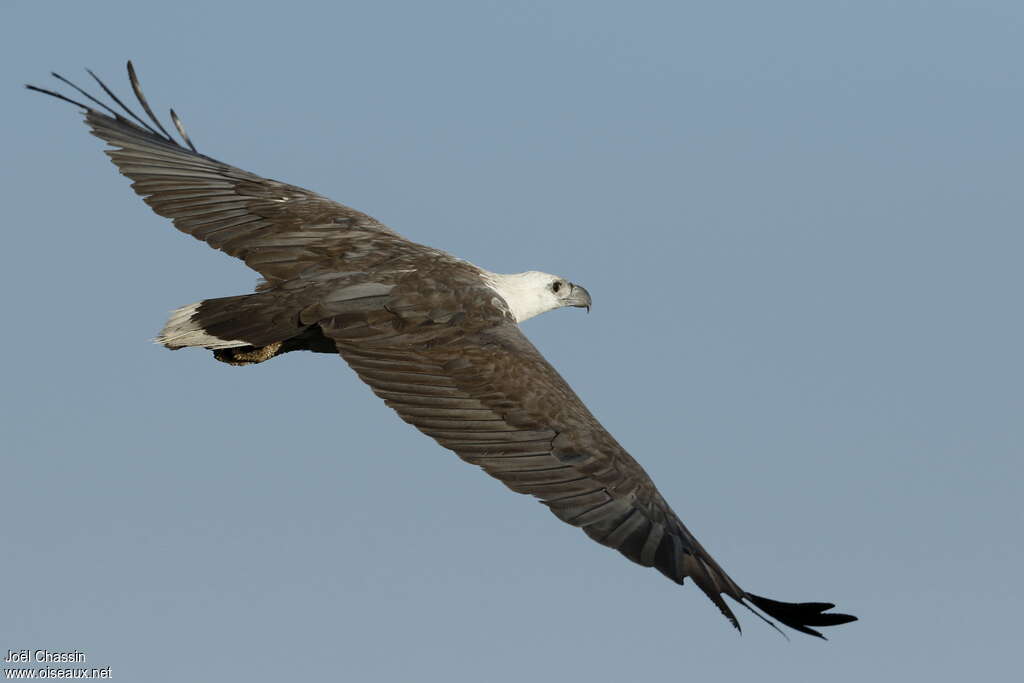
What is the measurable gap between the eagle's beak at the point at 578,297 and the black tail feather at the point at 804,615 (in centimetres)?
439

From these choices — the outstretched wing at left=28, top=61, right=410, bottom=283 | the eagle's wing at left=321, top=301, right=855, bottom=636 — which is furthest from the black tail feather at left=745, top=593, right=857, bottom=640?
the outstretched wing at left=28, top=61, right=410, bottom=283

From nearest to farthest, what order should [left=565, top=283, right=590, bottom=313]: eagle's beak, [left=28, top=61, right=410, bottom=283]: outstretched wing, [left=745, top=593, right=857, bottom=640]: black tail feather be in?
[left=745, top=593, right=857, bottom=640]: black tail feather < [left=28, top=61, right=410, bottom=283]: outstretched wing < [left=565, top=283, right=590, bottom=313]: eagle's beak

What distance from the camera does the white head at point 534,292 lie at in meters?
11.4

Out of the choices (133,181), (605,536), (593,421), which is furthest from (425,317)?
(133,181)

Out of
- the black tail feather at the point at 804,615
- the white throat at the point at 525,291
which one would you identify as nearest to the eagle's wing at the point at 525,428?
the black tail feather at the point at 804,615

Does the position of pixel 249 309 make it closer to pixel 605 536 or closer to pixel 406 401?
pixel 406 401

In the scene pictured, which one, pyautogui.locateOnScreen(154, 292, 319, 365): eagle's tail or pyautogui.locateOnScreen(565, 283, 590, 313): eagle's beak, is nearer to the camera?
pyautogui.locateOnScreen(154, 292, 319, 365): eagle's tail

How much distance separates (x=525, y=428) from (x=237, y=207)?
3650 millimetres

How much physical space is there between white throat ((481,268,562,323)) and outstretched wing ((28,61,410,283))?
83 cm

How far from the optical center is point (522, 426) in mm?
9477

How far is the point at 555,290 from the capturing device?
12.1 m

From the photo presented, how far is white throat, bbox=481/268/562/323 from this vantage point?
11391mm

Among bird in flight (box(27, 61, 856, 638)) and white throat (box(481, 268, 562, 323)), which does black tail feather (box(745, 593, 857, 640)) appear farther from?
white throat (box(481, 268, 562, 323))

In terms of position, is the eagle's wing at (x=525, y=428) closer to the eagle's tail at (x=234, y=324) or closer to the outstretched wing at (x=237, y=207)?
the eagle's tail at (x=234, y=324)
